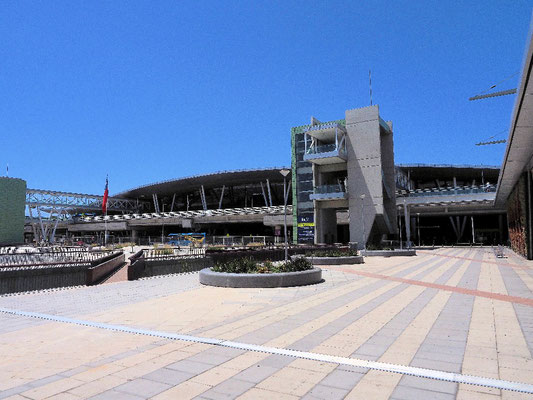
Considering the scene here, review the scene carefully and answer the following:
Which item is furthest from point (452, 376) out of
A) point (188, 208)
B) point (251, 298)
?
point (188, 208)

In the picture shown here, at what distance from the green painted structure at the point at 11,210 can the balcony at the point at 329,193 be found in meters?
49.8

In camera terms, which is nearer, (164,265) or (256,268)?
(256,268)

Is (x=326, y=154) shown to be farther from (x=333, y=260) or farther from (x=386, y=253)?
(x=333, y=260)

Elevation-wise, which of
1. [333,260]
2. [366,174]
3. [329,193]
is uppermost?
[366,174]

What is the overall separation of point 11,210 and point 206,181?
38603 millimetres

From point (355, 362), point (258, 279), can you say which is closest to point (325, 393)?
point (355, 362)

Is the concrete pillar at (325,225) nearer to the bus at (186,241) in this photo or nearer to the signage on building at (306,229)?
the signage on building at (306,229)

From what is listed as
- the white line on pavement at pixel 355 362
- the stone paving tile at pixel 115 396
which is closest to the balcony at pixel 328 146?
the white line on pavement at pixel 355 362

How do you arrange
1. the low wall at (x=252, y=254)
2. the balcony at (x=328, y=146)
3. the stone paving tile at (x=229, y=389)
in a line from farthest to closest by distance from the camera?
1. the balcony at (x=328, y=146)
2. the low wall at (x=252, y=254)
3. the stone paving tile at (x=229, y=389)

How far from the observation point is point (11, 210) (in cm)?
6438

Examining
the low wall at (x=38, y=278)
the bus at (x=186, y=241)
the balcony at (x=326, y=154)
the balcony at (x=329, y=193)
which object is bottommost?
the low wall at (x=38, y=278)

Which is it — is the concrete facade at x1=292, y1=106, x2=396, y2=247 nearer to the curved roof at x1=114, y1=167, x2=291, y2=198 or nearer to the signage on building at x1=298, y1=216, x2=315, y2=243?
the signage on building at x1=298, y1=216, x2=315, y2=243

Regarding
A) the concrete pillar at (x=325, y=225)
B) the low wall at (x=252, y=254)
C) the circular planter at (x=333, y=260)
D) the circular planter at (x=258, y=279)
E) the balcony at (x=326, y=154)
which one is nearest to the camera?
the circular planter at (x=258, y=279)

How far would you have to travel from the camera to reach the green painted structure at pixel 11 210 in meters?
63.2
